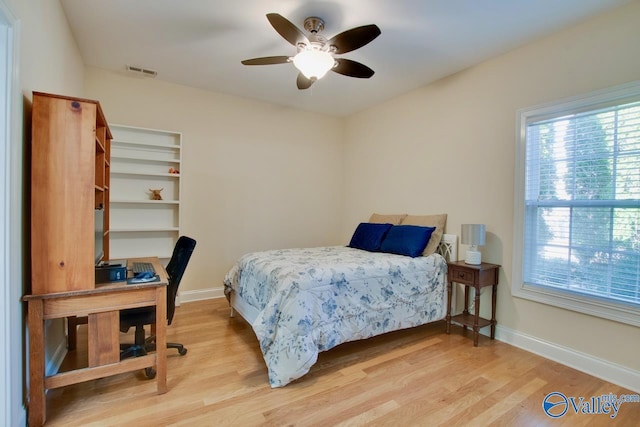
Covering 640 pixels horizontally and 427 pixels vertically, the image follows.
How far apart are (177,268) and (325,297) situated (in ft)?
3.91

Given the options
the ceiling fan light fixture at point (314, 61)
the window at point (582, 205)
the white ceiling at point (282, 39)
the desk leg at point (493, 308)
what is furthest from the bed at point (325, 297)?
the white ceiling at point (282, 39)

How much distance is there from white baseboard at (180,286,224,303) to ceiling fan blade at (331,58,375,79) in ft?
10.1

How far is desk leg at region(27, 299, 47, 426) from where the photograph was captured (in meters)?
1.61

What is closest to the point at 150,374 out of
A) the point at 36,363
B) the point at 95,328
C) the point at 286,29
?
the point at 95,328

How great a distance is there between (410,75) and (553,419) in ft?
10.5

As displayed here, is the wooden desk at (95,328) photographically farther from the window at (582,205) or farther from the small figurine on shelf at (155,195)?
the window at (582,205)

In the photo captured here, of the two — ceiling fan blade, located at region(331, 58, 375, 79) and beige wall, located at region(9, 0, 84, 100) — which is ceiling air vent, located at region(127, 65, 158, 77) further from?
ceiling fan blade, located at region(331, 58, 375, 79)

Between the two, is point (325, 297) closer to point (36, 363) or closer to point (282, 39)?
point (36, 363)

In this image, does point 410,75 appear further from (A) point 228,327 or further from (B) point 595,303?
(A) point 228,327

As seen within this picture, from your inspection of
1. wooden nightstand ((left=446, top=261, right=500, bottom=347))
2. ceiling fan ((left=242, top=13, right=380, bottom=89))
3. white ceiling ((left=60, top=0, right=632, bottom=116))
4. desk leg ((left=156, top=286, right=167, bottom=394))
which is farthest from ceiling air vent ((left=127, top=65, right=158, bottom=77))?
wooden nightstand ((left=446, top=261, right=500, bottom=347))

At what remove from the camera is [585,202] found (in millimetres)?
2373

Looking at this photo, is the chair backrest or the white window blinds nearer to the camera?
the white window blinds

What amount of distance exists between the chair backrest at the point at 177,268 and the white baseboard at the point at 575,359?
290 centimetres

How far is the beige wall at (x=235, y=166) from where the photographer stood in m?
3.65
